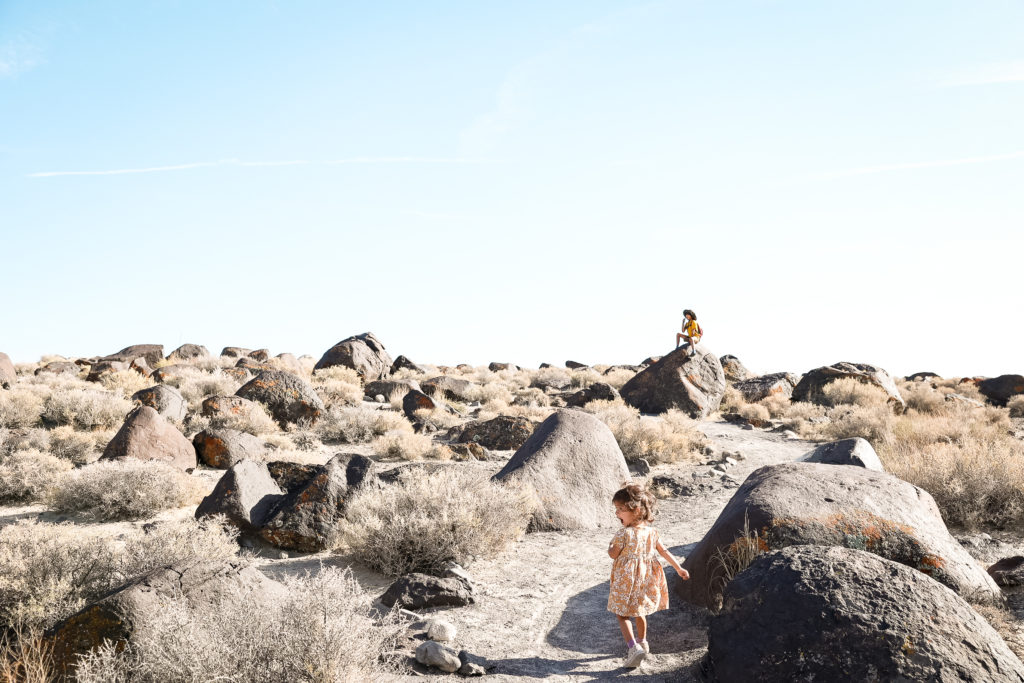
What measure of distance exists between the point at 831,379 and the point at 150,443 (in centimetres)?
2117

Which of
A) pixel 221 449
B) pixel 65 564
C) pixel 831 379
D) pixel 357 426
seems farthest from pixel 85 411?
pixel 831 379

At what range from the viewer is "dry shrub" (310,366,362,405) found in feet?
67.5

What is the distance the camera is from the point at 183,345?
32.8 meters

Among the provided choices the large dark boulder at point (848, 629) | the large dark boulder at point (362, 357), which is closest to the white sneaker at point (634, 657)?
the large dark boulder at point (848, 629)

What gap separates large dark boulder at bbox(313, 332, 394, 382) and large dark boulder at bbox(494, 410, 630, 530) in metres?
17.9

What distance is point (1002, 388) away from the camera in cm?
2558

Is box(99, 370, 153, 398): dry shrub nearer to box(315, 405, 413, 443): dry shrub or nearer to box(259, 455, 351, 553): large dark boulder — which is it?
A: box(315, 405, 413, 443): dry shrub

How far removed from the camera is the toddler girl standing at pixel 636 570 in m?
5.61

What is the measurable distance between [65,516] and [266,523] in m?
3.71

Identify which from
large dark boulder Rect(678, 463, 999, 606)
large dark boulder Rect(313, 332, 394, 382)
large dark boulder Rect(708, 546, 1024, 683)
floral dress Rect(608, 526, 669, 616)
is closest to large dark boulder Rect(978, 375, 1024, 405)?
large dark boulder Rect(678, 463, 999, 606)

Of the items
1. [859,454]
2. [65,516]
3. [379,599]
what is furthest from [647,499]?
[65,516]

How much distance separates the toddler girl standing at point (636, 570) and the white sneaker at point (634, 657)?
0.04 metres

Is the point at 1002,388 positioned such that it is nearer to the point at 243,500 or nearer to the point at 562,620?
the point at 562,620

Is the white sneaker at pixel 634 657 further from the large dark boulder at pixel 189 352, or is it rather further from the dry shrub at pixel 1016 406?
the large dark boulder at pixel 189 352
